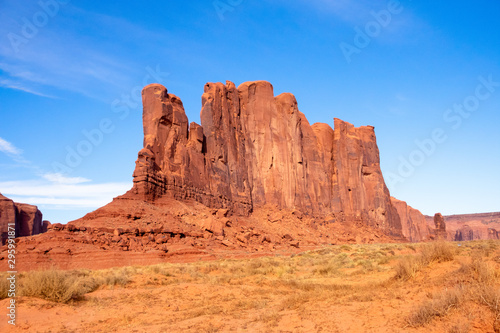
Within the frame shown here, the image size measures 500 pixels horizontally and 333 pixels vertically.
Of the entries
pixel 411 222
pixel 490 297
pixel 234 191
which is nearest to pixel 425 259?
pixel 490 297

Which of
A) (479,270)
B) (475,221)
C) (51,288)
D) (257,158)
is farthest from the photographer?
(475,221)

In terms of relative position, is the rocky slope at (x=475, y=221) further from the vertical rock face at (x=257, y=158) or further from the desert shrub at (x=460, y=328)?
the desert shrub at (x=460, y=328)

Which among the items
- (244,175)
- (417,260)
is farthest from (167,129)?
(417,260)

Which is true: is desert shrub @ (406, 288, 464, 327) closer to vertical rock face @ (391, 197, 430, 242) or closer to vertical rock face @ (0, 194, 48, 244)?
vertical rock face @ (0, 194, 48, 244)

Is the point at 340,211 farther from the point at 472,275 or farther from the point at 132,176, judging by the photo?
the point at 472,275

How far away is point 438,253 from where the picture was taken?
998cm

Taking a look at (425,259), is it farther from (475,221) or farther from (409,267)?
(475,221)

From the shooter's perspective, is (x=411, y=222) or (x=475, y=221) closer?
(x=411, y=222)

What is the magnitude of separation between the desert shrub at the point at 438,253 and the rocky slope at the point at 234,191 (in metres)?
19.6

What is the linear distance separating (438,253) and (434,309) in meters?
4.26

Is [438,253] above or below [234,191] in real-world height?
below

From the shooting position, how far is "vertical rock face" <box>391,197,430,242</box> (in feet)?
373

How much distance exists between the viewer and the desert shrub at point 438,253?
9859 millimetres

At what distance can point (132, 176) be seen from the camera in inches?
1442
